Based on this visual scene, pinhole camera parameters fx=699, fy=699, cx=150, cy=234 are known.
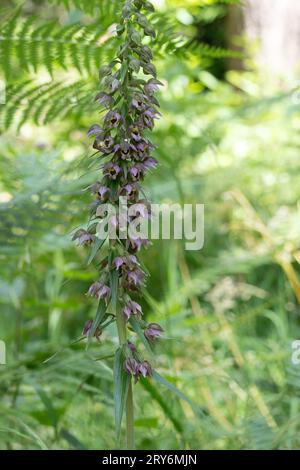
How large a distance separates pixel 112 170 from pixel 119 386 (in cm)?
29

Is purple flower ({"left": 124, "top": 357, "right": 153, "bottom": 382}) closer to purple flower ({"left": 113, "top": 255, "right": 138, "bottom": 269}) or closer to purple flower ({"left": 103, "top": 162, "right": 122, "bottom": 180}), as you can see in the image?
purple flower ({"left": 113, "top": 255, "right": 138, "bottom": 269})

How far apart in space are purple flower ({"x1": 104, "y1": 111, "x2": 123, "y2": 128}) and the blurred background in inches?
6.6

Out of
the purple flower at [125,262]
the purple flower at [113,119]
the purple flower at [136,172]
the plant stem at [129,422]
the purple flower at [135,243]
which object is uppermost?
the purple flower at [113,119]

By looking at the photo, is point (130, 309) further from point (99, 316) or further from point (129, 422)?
point (129, 422)

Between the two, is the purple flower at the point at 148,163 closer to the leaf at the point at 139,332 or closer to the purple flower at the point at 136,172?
the purple flower at the point at 136,172

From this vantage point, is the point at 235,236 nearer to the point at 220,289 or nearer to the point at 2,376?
the point at 220,289

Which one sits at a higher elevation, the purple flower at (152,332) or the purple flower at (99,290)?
the purple flower at (99,290)

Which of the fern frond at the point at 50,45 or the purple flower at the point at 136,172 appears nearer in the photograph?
the purple flower at the point at 136,172

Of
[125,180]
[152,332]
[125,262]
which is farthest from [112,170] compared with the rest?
[152,332]

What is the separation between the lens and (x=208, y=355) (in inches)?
84.4

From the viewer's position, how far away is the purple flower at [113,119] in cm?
93

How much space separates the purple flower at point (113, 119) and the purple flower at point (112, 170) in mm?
52

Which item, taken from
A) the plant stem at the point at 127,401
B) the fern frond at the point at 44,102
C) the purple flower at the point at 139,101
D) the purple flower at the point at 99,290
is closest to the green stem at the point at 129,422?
the plant stem at the point at 127,401

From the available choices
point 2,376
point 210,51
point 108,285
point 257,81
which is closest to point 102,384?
point 2,376
